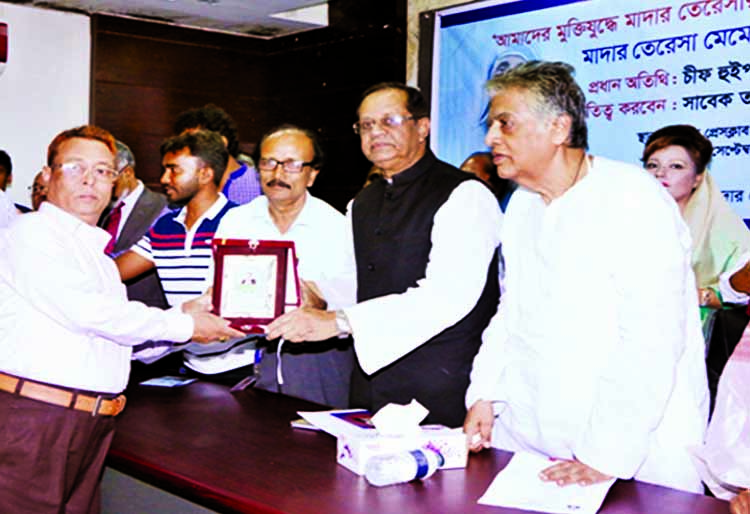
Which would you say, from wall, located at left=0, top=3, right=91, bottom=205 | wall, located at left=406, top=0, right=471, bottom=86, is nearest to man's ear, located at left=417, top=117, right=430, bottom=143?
wall, located at left=406, top=0, right=471, bottom=86

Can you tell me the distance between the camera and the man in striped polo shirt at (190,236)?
3.75 m

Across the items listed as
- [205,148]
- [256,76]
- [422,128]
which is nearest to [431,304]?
[422,128]

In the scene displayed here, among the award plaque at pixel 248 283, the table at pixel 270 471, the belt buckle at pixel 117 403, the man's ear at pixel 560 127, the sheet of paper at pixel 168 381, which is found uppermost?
the man's ear at pixel 560 127

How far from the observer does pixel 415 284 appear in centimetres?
326

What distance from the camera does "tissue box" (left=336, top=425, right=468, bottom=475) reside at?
2.43 metres

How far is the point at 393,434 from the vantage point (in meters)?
2.46

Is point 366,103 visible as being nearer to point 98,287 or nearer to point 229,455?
point 98,287

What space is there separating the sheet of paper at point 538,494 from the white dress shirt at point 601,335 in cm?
9

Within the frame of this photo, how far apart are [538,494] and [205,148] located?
2.66 m

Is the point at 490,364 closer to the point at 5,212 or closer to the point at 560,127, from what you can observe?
the point at 560,127

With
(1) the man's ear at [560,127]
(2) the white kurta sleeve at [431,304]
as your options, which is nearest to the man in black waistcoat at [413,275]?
(2) the white kurta sleeve at [431,304]

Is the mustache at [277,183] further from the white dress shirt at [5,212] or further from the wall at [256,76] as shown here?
the wall at [256,76]

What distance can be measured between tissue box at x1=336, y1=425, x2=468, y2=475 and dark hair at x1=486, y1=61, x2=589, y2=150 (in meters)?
0.78

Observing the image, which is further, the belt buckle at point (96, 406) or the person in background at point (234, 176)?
the person in background at point (234, 176)
